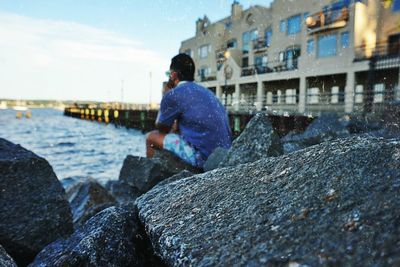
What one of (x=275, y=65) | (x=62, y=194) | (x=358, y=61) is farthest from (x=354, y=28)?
(x=62, y=194)

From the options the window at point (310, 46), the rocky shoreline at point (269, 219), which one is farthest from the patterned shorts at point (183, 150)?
the window at point (310, 46)

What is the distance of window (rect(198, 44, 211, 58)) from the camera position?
156 ft

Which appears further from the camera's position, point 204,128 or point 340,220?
point 204,128

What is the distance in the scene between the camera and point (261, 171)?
1913mm

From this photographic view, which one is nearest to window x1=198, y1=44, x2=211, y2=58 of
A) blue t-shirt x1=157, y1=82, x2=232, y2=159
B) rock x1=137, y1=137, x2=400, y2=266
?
blue t-shirt x1=157, y1=82, x2=232, y2=159

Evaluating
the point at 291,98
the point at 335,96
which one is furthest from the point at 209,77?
the point at 335,96

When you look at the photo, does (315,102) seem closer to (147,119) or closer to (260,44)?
(260,44)

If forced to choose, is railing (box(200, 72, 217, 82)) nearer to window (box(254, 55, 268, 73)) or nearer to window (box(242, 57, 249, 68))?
window (box(242, 57, 249, 68))

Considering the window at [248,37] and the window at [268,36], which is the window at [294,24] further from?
the window at [248,37]

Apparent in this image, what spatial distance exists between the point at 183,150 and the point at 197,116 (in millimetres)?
605

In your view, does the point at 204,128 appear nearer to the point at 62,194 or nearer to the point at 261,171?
the point at 62,194

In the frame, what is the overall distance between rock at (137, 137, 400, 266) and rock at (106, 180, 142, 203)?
13.3ft

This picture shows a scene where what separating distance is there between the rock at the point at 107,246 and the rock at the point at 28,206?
38.7 inches

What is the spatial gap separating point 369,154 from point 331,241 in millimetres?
607
